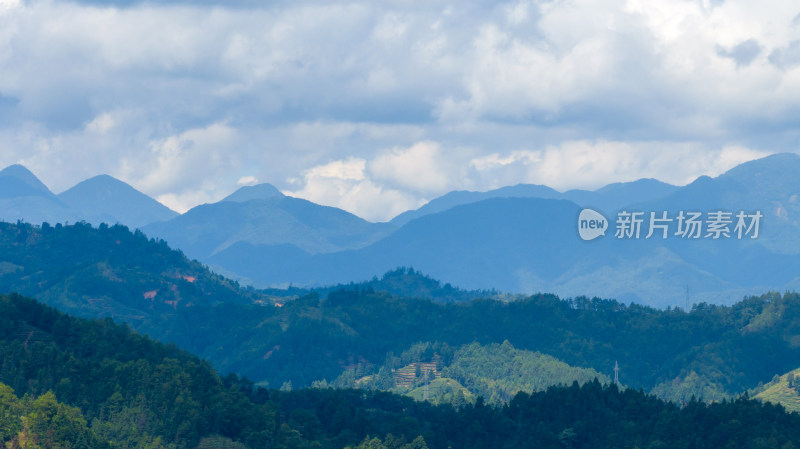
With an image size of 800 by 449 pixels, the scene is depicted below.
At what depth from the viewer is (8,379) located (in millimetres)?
140625

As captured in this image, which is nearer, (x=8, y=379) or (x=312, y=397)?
(x=8, y=379)

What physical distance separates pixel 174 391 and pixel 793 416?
7047cm

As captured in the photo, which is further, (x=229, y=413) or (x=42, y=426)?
(x=229, y=413)

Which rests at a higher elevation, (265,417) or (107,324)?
(107,324)

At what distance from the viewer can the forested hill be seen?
132 metres

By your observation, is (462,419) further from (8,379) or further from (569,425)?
(8,379)

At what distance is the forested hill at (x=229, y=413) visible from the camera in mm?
132250

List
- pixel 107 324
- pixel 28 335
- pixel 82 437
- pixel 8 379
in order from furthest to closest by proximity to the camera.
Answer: pixel 107 324 < pixel 28 335 < pixel 8 379 < pixel 82 437

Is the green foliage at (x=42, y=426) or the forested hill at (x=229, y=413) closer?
the green foliage at (x=42, y=426)

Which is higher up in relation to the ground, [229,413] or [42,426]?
[42,426]

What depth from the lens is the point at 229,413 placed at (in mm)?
142000

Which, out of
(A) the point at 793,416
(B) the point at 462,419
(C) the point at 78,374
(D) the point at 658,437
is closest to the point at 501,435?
(B) the point at 462,419


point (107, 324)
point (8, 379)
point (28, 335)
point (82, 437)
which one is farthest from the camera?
point (107, 324)

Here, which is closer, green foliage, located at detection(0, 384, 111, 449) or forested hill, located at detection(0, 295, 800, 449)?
green foliage, located at detection(0, 384, 111, 449)
